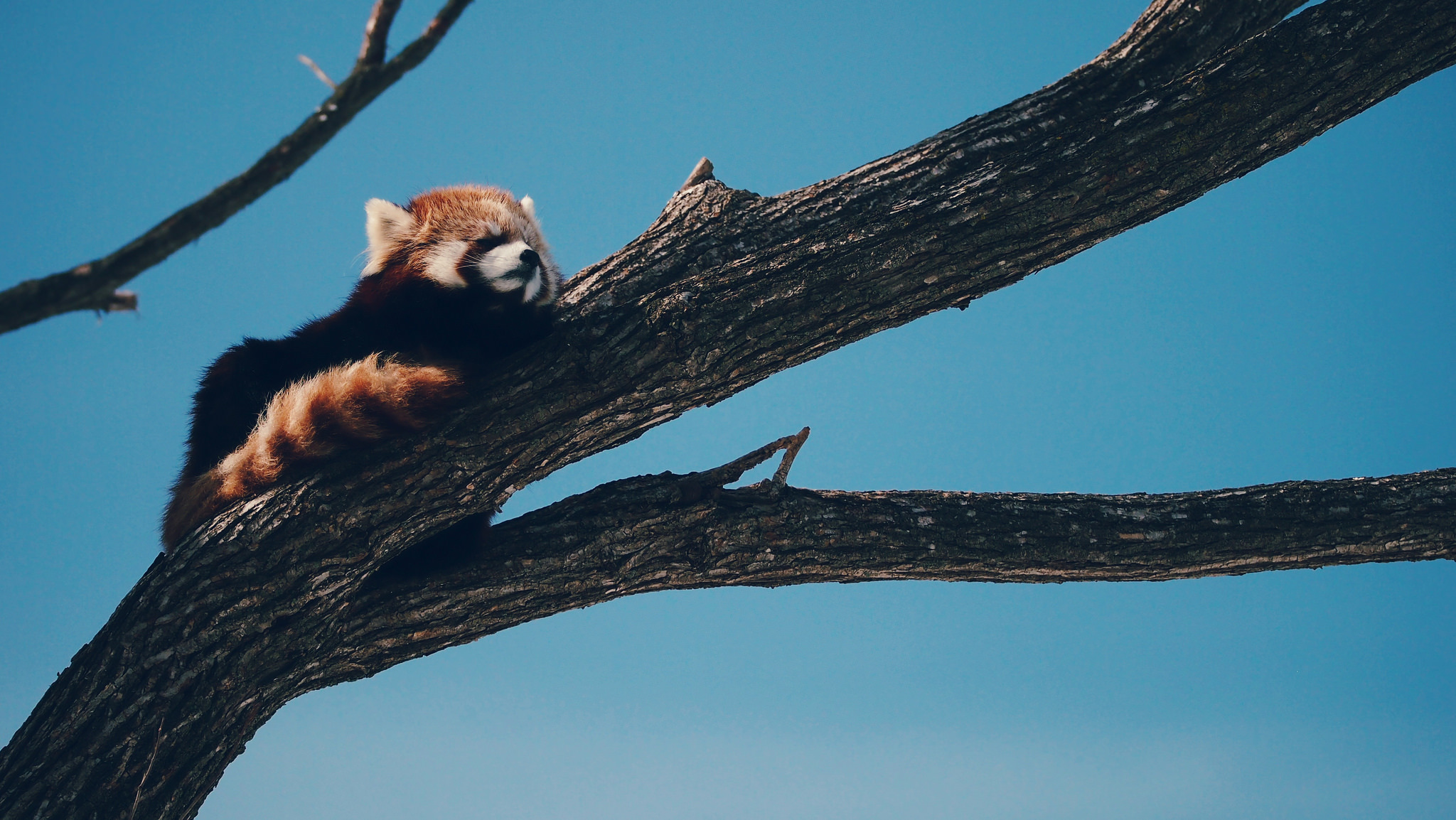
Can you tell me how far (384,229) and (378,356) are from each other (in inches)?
32.1

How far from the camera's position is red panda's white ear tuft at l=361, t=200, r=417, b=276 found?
10.9 ft

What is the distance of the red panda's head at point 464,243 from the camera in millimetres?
2922

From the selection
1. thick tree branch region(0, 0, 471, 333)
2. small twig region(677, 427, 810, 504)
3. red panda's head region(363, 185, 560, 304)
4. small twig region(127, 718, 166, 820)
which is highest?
red panda's head region(363, 185, 560, 304)

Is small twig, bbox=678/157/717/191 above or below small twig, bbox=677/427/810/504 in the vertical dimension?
above

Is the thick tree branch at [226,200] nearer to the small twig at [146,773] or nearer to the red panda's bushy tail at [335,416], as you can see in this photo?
the red panda's bushy tail at [335,416]

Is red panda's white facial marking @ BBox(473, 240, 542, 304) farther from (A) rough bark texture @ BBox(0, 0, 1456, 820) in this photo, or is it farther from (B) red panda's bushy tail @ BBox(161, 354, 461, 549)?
(B) red panda's bushy tail @ BBox(161, 354, 461, 549)

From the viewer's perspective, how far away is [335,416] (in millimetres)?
2578

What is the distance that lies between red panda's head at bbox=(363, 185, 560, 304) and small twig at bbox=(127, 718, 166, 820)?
157 cm

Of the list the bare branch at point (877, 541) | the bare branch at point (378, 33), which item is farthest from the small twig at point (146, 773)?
the bare branch at point (378, 33)

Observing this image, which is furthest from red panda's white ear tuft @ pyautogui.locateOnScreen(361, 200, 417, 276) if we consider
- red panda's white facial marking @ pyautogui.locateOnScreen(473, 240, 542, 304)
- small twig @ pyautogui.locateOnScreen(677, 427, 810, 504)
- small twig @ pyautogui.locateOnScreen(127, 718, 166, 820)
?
small twig @ pyautogui.locateOnScreen(127, 718, 166, 820)

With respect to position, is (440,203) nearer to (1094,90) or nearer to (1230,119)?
(1094,90)

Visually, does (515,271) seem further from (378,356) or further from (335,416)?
(335,416)

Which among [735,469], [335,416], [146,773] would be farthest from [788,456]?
[146,773]

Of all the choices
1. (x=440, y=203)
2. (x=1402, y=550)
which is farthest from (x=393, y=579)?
(x=1402, y=550)
